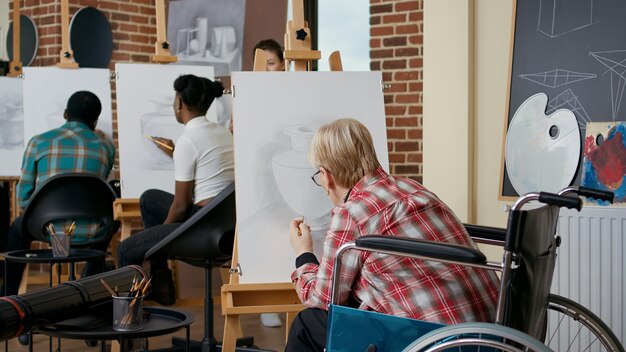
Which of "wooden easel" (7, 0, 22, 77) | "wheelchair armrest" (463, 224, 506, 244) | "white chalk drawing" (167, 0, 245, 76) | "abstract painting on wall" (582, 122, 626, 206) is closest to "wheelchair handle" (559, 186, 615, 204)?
"wheelchair armrest" (463, 224, 506, 244)

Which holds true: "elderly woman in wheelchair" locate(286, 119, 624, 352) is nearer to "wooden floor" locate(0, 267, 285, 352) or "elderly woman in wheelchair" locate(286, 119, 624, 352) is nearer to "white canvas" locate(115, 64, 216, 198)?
"wooden floor" locate(0, 267, 285, 352)

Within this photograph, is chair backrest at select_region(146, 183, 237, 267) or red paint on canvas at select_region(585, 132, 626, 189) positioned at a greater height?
red paint on canvas at select_region(585, 132, 626, 189)

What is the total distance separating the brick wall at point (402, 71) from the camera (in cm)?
579

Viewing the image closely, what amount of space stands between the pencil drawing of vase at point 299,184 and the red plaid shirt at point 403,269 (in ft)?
2.24

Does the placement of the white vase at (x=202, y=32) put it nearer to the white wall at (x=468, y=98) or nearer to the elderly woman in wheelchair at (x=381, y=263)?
the white wall at (x=468, y=98)

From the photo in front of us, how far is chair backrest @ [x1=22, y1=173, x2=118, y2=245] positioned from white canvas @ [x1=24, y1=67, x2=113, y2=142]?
3.79ft

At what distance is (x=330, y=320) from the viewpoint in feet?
7.94

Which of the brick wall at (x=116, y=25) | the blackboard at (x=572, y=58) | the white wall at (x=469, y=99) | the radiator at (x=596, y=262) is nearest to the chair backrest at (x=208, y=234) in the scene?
the white wall at (x=469, y=99)

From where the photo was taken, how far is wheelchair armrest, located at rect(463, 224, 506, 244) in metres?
2.78

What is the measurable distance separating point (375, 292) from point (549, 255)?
48cm

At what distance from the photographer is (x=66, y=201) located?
443cm

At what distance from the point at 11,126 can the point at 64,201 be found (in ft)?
5.60

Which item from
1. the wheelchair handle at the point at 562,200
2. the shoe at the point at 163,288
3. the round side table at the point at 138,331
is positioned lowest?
the shoe at the point at 163,288

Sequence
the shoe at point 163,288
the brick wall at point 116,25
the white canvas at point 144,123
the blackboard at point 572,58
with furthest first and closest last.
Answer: the brick wall at point 116,25 < the white canvas at point 144,123 < the shoe at point 163,288 < the blackboard at point 572,58
